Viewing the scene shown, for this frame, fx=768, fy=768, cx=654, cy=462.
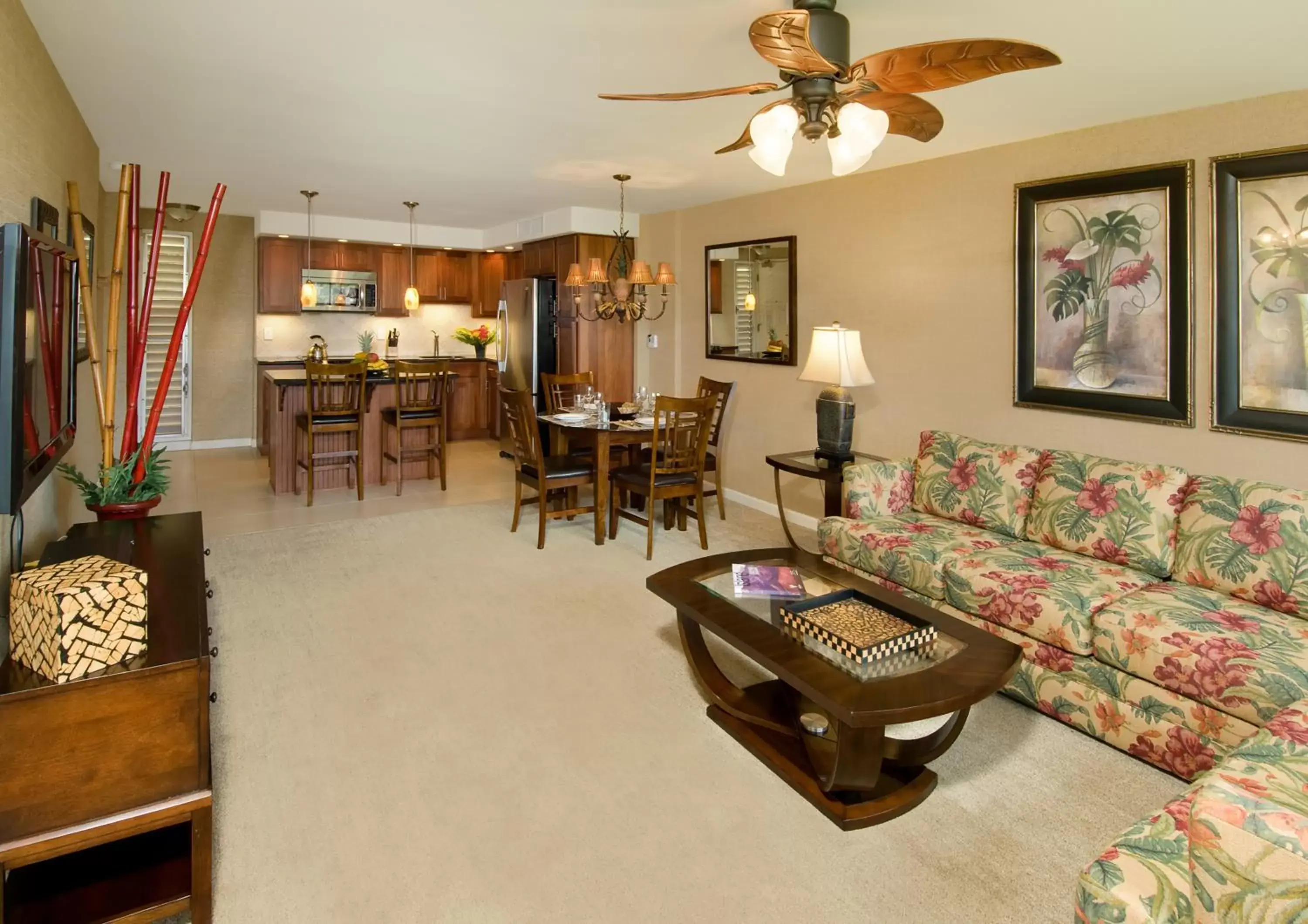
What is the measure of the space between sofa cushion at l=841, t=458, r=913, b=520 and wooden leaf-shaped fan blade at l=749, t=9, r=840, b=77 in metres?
2.10

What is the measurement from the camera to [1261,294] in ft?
10.1

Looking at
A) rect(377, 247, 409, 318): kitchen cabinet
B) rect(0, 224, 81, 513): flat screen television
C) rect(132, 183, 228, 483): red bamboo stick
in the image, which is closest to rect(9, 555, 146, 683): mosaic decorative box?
rect(0, 224, 81, 513): flat screen television

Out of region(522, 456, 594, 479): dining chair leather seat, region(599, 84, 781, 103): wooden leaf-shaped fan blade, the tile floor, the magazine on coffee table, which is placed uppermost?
A: region(599, 84, 781, 103): wooden leaf-shaped fan blade

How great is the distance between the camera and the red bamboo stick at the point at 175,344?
2.85 m

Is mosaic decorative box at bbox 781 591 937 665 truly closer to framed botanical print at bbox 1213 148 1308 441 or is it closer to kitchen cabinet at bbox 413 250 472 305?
framed botanical print at bbox 1213 148 1308 441

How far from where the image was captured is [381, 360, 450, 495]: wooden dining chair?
245 inches

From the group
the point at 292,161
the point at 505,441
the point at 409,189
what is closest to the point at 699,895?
the point at 292,161

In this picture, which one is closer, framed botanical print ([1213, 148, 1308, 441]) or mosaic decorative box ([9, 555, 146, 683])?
mosaic decorative box ([9, 555, 146, 683])

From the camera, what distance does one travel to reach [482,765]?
8.07 feet

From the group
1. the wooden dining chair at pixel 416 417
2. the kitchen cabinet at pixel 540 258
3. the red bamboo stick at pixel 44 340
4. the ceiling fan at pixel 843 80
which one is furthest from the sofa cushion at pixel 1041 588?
the kitchen cabinet at pixel 540 258

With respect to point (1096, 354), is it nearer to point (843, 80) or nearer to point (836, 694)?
point (843, 80)

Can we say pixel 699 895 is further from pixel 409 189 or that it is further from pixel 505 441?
pixel 505 441

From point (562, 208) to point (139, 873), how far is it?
18.9 feet

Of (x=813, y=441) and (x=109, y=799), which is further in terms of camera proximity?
(x=813, y=441)
